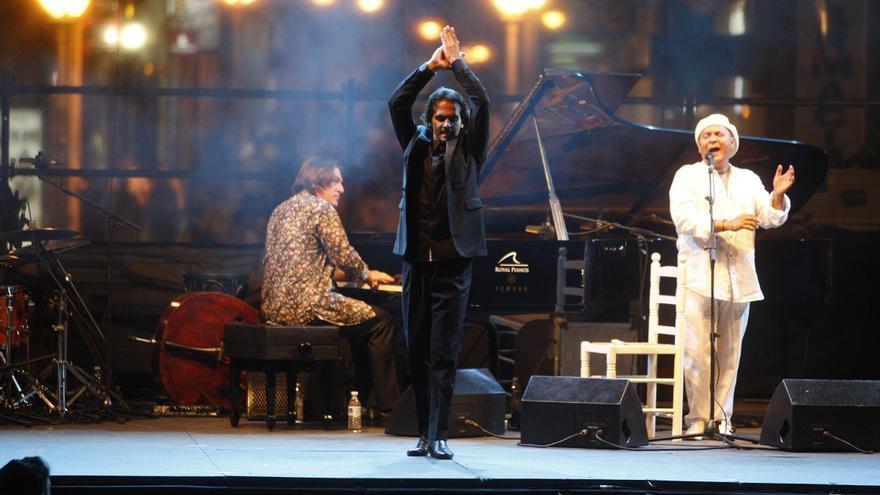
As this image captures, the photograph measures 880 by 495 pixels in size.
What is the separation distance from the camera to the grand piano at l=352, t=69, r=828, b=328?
23.5ft

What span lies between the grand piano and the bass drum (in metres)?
0.89

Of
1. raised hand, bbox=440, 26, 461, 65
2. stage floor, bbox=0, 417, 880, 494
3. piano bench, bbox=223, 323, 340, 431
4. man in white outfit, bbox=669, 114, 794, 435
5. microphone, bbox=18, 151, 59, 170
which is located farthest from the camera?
microphone, bbox=18, 151, 59, 170

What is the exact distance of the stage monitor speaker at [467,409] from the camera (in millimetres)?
6539

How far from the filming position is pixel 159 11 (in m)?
8.94

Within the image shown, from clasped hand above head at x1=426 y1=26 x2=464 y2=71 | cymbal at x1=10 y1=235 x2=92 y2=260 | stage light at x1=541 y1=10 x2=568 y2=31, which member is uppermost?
stage light at x1=541 y1=10 x2=568 y2=31

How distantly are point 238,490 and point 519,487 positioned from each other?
3.24ft

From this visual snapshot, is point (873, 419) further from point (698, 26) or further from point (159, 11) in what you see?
point (159, 11)

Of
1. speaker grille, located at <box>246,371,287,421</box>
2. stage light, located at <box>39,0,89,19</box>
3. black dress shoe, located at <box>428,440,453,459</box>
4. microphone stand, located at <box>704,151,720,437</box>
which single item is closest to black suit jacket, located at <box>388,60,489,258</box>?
black dress shoe, located at <box>428,440,453,459</box>

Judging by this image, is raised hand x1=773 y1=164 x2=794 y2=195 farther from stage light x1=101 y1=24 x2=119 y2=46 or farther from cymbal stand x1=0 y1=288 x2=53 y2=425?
stage light x1=101 y1=24 x2=119 y2=46

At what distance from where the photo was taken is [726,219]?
6512 mm

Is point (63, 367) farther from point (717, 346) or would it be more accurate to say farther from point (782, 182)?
point (782, 182)

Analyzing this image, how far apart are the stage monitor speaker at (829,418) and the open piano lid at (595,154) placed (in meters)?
1.79

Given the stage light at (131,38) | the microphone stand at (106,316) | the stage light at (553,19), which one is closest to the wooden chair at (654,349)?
the microphone stand at (106,316)

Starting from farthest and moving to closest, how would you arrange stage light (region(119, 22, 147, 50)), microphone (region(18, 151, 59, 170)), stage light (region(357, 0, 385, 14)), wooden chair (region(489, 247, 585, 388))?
stage light (region(357, 0, 385, 14))
stage light (region(119, 22, 147, 50))
microphone (region(18, 151, 59, 170))
wooden chair (region(489, 247, 585, 388))
